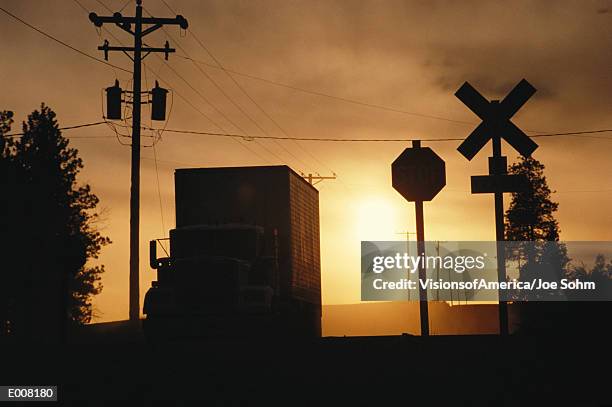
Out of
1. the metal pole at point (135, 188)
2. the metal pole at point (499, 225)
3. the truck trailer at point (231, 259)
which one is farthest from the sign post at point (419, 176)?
the metal pole at point (135, 188)

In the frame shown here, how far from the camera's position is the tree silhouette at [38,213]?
186ft

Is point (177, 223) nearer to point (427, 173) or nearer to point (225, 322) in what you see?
point (225, 322)

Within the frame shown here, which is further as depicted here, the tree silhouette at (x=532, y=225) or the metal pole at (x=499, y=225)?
the tree silhouette at (x=532, y=225)

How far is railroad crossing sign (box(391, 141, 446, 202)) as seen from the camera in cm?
1272

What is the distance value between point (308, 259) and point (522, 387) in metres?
16.7

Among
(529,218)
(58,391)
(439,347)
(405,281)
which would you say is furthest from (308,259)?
(405,281)

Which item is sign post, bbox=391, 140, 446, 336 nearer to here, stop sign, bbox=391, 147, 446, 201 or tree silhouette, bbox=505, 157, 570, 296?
stop sign, bbox=391, 147, 446, 201

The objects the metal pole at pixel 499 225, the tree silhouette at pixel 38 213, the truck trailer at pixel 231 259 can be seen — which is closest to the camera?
the metal pole at pixel 499 225

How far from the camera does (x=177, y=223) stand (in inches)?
979

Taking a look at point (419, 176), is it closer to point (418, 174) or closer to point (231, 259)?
point (418, 174)

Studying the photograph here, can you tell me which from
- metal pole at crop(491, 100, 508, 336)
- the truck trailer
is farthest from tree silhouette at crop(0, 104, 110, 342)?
metal pole at crop(491, 100, 508, 336)

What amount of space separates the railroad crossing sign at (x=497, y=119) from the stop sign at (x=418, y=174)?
1142 millimetres

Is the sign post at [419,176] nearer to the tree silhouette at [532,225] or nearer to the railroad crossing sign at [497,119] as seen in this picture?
the railroad crossing sign at [497,119]

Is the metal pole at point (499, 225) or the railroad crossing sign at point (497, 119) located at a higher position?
the railroad crossing sign at point (497, 119)
